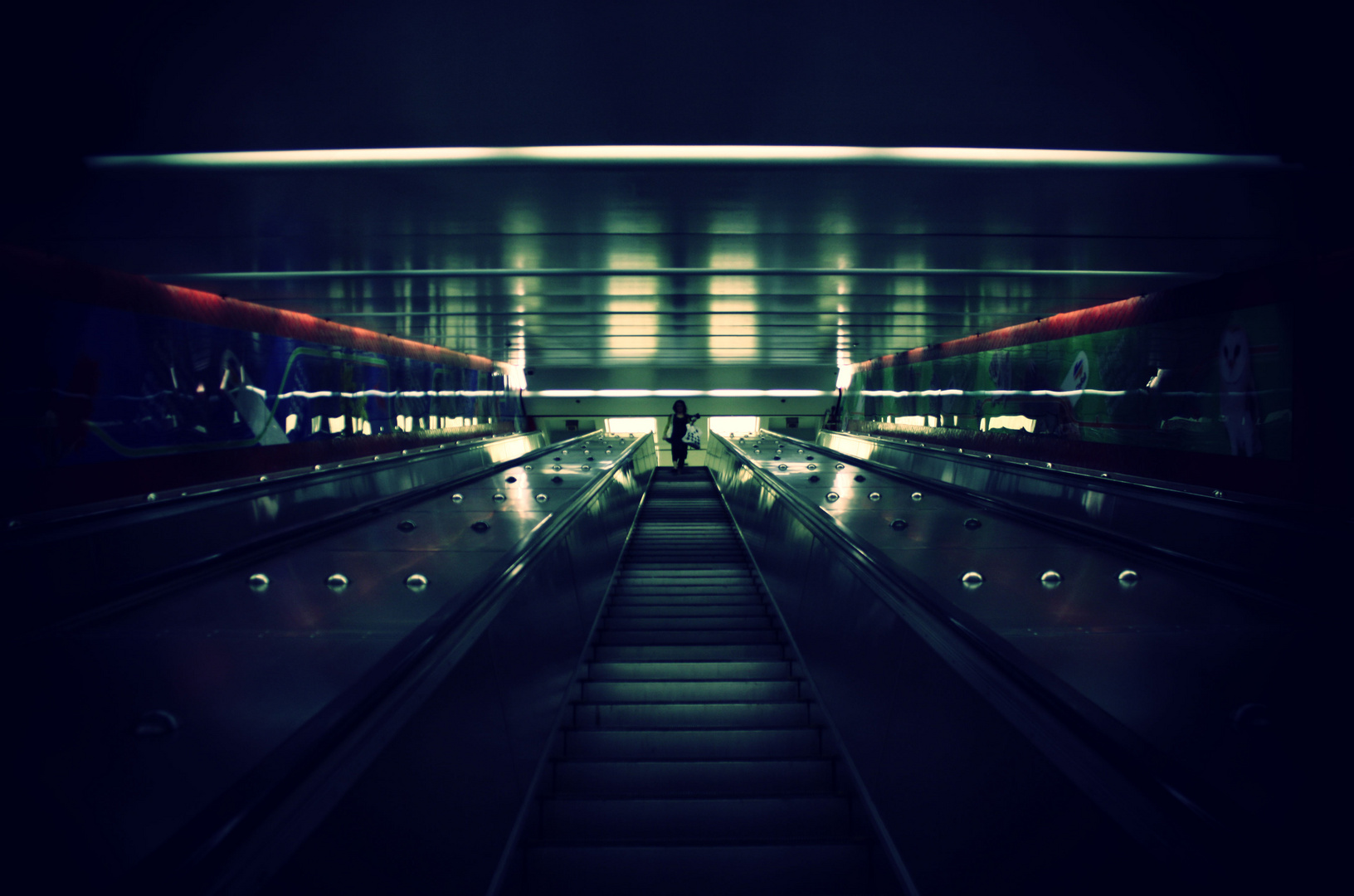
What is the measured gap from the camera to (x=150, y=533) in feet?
14.0

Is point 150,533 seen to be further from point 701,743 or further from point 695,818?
point 695,818

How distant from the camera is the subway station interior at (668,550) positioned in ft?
4.90

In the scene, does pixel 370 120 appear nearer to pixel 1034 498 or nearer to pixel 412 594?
pixel 412 594

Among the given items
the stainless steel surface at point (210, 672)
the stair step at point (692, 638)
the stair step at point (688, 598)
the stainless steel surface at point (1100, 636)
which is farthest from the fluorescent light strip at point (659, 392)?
the stainless steel surface at point (210, 672)

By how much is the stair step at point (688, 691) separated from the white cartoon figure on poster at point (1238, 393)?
17.8 feet

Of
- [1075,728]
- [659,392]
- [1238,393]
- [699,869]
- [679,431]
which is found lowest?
[699,869]

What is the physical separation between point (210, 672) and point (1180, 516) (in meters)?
5.93

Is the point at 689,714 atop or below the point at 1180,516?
below

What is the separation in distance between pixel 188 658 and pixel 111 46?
2.60m

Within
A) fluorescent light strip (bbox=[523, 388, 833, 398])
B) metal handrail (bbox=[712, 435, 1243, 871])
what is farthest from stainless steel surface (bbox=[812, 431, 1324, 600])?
fluorescent light strip (bbox=[523, 388, 833, 398])

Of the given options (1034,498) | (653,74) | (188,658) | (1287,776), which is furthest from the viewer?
(1034,498)

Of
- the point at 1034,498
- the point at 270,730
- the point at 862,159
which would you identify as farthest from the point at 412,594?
the point at 1034,498

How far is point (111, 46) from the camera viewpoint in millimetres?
2727

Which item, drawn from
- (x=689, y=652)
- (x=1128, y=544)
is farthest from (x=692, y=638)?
(x=1128, y=544)
